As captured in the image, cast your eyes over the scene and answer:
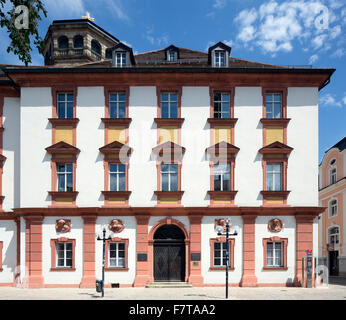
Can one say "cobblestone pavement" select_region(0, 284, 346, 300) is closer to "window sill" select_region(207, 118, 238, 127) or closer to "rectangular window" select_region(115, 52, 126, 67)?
"window sill" select_region(207, 118, 238, 127)

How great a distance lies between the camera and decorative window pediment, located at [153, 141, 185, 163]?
19.8 m

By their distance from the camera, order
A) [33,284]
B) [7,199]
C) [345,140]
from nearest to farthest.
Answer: [33,284]
[7,199]
[345,140]

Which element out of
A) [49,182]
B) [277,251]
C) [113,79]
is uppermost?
[113,79]

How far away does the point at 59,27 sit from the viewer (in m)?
32.5

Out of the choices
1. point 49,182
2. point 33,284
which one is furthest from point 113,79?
point 33,284

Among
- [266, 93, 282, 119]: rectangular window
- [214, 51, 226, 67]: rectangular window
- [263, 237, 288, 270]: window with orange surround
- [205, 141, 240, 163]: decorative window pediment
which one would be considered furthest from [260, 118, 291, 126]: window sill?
[263, 237, 288, 270]: window with orange surround

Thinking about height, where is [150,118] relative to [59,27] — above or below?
below

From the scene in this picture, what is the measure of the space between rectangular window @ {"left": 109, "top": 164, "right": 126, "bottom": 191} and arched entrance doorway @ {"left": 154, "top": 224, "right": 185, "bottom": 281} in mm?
3253

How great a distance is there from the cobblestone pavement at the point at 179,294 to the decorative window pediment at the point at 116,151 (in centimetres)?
694

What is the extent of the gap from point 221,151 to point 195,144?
1.50 metres

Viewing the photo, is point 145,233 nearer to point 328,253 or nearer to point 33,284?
point 33,284

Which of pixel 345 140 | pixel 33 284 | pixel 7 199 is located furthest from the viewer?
pixel 345 140

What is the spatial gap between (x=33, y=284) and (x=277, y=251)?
13410 mm

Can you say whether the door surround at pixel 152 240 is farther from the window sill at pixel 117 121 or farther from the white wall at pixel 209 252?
the window sill at pixel 117 121
